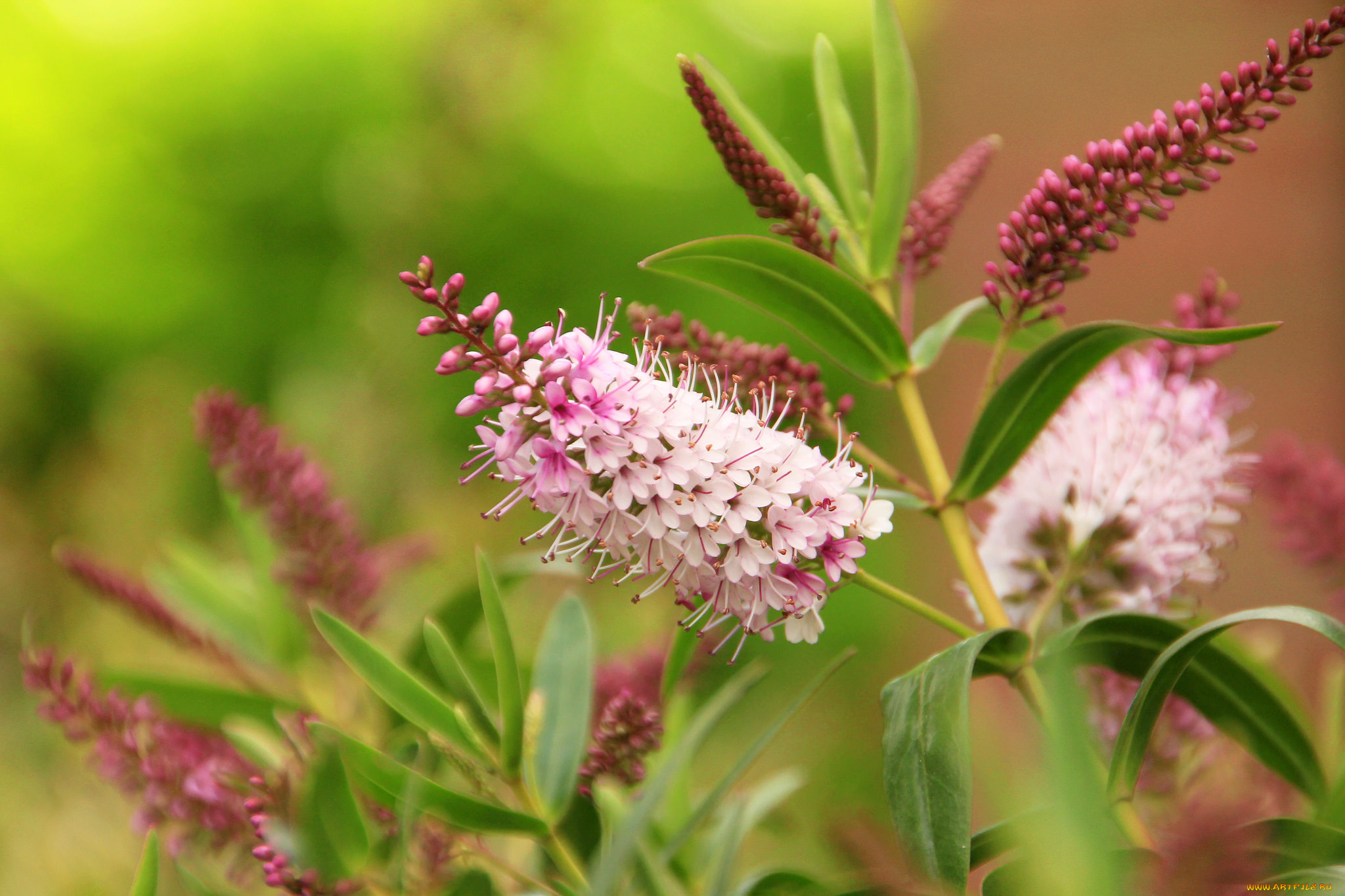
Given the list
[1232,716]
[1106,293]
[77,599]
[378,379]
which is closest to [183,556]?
[1232,716]

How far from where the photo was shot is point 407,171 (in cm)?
219

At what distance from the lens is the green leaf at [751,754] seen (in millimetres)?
308

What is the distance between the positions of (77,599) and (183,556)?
4.40ft

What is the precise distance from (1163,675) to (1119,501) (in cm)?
11

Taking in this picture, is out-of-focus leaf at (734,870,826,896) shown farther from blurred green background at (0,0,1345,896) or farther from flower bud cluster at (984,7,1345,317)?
blurred green background at (0,0,1345,896)

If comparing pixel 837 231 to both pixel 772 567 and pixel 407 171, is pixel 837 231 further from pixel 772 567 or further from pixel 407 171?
pixel 407 171

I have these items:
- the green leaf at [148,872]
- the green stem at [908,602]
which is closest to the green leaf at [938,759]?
the green stem at [908,602]

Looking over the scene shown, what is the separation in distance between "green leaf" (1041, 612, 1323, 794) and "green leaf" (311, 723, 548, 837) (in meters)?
0.18

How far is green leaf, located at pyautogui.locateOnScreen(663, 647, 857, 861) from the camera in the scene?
1.01 feet

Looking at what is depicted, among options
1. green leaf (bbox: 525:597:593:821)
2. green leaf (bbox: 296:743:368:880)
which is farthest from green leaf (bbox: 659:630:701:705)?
green leaf (bbox: 296:743:368:880)

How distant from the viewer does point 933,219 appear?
1.20 feet

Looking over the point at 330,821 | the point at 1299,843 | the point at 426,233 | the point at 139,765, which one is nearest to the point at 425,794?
the point at 330,821

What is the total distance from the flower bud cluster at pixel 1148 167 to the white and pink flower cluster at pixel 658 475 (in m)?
0.09

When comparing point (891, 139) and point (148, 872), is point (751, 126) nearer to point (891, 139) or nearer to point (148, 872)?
point (891, 139)
